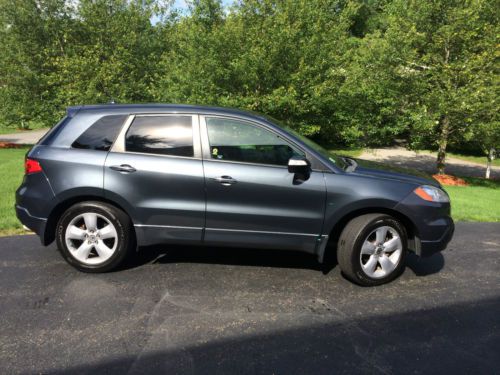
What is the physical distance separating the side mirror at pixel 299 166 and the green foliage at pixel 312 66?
26.9ft

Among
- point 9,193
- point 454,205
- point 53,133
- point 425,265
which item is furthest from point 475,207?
point 9,193

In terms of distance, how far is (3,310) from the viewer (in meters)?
3.37

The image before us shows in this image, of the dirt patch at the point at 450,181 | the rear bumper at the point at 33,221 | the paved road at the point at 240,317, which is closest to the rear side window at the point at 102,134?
the rear bumper at the point at 33,221

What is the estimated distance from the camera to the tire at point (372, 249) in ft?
12.9

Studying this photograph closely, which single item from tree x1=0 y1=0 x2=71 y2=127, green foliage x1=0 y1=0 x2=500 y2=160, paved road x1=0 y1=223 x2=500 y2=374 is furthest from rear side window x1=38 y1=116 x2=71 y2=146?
tree x1=0 y1=0 x2=71 y2=127

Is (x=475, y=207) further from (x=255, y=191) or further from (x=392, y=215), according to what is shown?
(x=255, y=191)

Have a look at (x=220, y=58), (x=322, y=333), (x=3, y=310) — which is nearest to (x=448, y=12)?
(x=220, y=58)

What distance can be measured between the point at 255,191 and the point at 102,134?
1667 millimetres

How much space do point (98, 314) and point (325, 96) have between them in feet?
34.8

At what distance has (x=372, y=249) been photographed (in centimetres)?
399

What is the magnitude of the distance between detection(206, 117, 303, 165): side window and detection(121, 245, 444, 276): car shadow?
128cm

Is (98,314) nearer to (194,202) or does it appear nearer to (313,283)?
(194,202)

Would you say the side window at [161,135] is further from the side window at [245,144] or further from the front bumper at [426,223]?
the front bumper at [426,223]

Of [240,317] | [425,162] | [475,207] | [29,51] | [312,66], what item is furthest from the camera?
[425,162]
